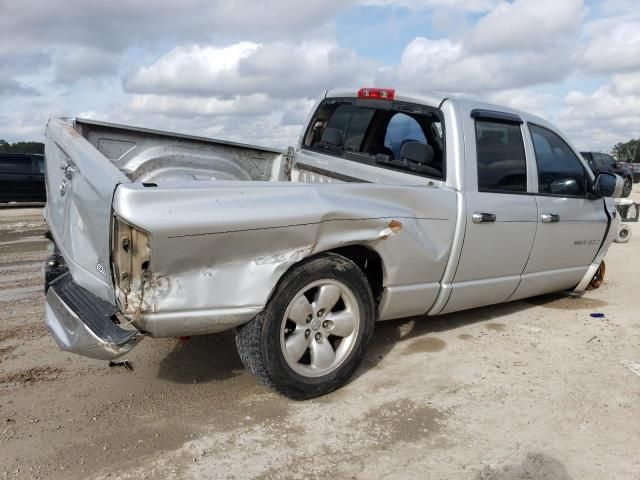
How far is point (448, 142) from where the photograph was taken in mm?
4035

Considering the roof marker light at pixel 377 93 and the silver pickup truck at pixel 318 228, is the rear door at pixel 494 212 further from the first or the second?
the roof marker light at pixel 377 93

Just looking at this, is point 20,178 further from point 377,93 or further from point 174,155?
point 377,93

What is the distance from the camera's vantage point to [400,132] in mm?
4598

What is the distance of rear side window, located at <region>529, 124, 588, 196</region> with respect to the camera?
15.3 feet

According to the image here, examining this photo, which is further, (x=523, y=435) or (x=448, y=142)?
(x=448, y=142)

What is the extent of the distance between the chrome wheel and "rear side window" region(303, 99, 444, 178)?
1.29 meters

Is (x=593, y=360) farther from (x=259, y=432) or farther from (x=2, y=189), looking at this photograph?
(x=2, y=189)

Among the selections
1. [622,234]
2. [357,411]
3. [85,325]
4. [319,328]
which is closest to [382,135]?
[319,328]

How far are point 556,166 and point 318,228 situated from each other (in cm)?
266

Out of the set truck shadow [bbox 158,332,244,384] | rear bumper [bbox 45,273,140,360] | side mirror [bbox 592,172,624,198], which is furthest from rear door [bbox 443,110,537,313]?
rear bumper [bbox 45,273,140,360]

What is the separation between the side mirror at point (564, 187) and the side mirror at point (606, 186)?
0.92 feet

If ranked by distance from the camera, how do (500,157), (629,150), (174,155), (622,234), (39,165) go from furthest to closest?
(629,150), (39,165), (622,234), (174,155), (500,157)

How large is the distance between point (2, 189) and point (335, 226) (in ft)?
48.2

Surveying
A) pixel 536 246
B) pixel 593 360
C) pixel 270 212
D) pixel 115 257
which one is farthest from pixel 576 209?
pixel 115 257
